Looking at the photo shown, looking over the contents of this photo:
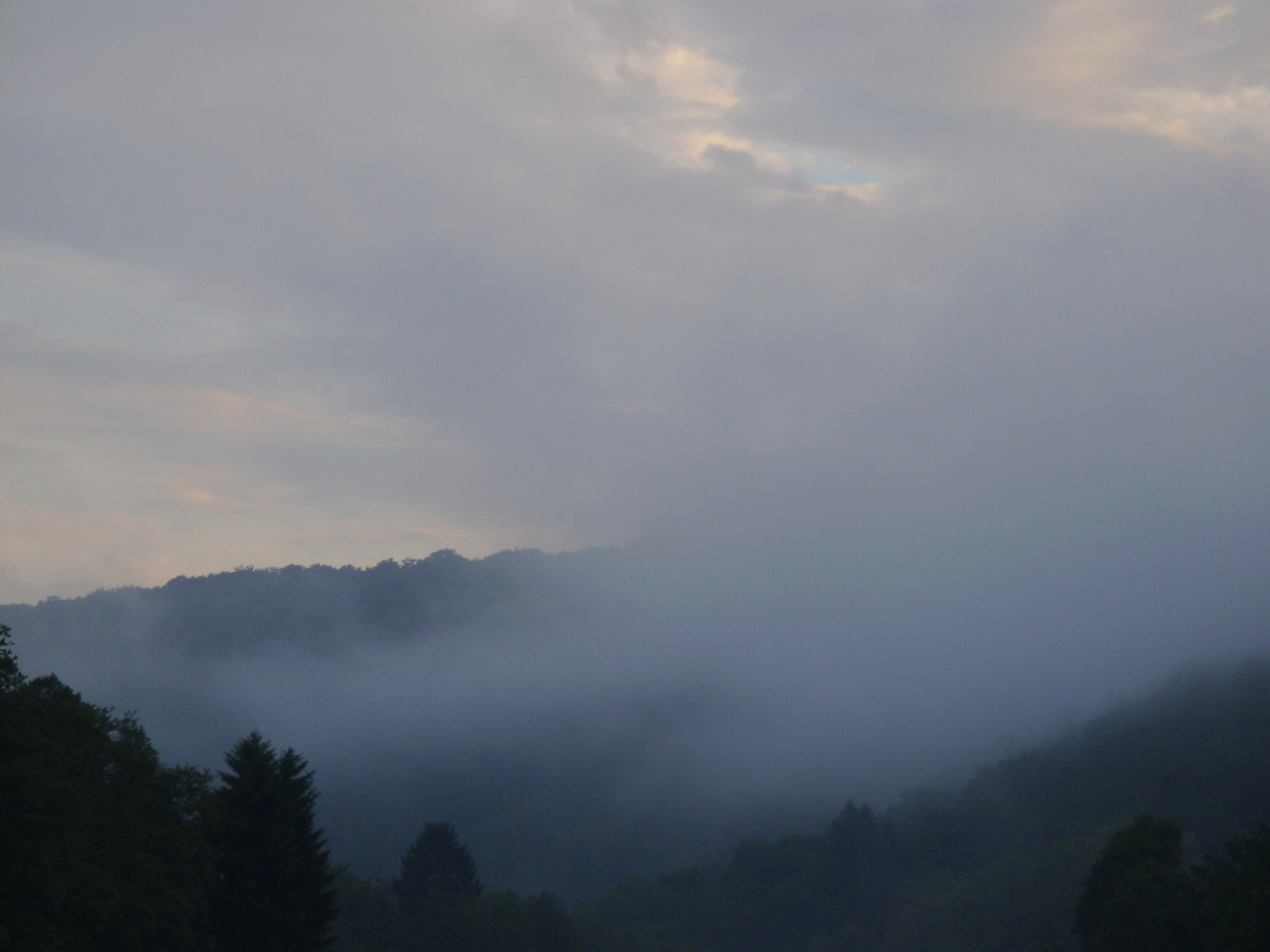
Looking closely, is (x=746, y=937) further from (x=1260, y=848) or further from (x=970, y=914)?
(x=1260, y=848)

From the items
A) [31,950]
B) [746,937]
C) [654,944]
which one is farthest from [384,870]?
[31,950]

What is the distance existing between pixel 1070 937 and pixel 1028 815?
57066 mm

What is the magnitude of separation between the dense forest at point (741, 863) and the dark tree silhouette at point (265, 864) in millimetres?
67

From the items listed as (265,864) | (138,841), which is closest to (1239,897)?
(265,864)

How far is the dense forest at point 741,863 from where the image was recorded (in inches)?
1416

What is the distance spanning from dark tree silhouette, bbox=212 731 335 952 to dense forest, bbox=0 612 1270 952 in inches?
2.6

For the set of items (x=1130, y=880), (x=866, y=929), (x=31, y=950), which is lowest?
(x=866, y=929)

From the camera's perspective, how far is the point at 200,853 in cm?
4191

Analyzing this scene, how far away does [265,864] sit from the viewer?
40.8 meters

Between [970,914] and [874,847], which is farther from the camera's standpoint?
[874,847]

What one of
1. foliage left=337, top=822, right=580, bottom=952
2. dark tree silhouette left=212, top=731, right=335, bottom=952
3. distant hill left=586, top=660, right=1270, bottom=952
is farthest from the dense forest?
distant hill left=586, top=660, right=1270, bottom=952

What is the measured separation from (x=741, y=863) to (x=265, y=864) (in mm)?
114879

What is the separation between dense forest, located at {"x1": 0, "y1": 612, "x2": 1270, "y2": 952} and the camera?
35969 mm

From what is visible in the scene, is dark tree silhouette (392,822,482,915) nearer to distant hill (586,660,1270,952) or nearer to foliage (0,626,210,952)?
distant hill (586,660,1270,952)
